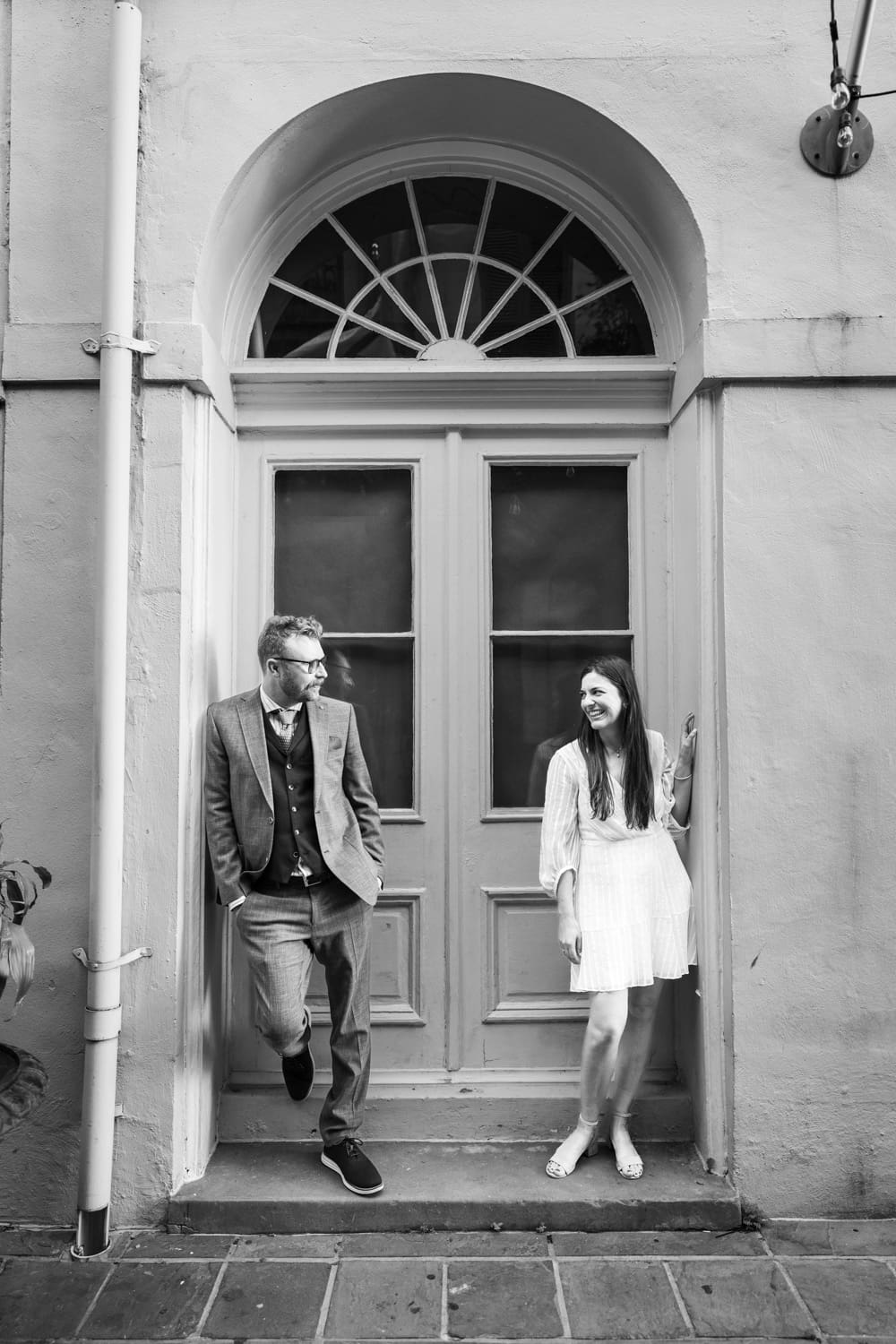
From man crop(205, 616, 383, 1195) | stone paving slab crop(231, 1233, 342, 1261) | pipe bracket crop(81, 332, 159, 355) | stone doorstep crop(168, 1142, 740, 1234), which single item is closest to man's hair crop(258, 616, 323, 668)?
man crop(205, 616, 383, 1195)

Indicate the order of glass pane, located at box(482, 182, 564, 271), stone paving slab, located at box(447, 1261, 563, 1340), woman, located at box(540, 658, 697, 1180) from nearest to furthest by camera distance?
stone paving slab, located at box(447, 1261, 563, 1340)
woman, located at box(540, 658, 697, 1180)
glass pane, located at box(482, 182, 564, 271)

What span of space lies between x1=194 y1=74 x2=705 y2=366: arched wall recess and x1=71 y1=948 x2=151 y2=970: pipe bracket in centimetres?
242

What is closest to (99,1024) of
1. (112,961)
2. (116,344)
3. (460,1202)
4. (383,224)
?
(112,961)

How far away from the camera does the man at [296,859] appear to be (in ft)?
11.6

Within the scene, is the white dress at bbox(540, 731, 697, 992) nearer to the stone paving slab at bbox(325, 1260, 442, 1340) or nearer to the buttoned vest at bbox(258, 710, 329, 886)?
the buttoned vest at bbox(258, 710, 329, 886)

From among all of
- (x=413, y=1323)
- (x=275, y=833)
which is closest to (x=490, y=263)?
(x=275, y=833)

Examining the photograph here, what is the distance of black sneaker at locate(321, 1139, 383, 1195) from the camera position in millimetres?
3461

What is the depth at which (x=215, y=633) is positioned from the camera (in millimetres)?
3926

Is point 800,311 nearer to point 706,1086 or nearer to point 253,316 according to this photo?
point 253,316

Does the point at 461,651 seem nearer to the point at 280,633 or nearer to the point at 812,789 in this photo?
the point at 280,633

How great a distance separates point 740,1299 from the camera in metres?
3.03

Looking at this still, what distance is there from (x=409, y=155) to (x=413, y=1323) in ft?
14.5

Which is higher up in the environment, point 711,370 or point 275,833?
point 711,370

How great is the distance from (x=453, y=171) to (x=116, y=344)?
1.75m
